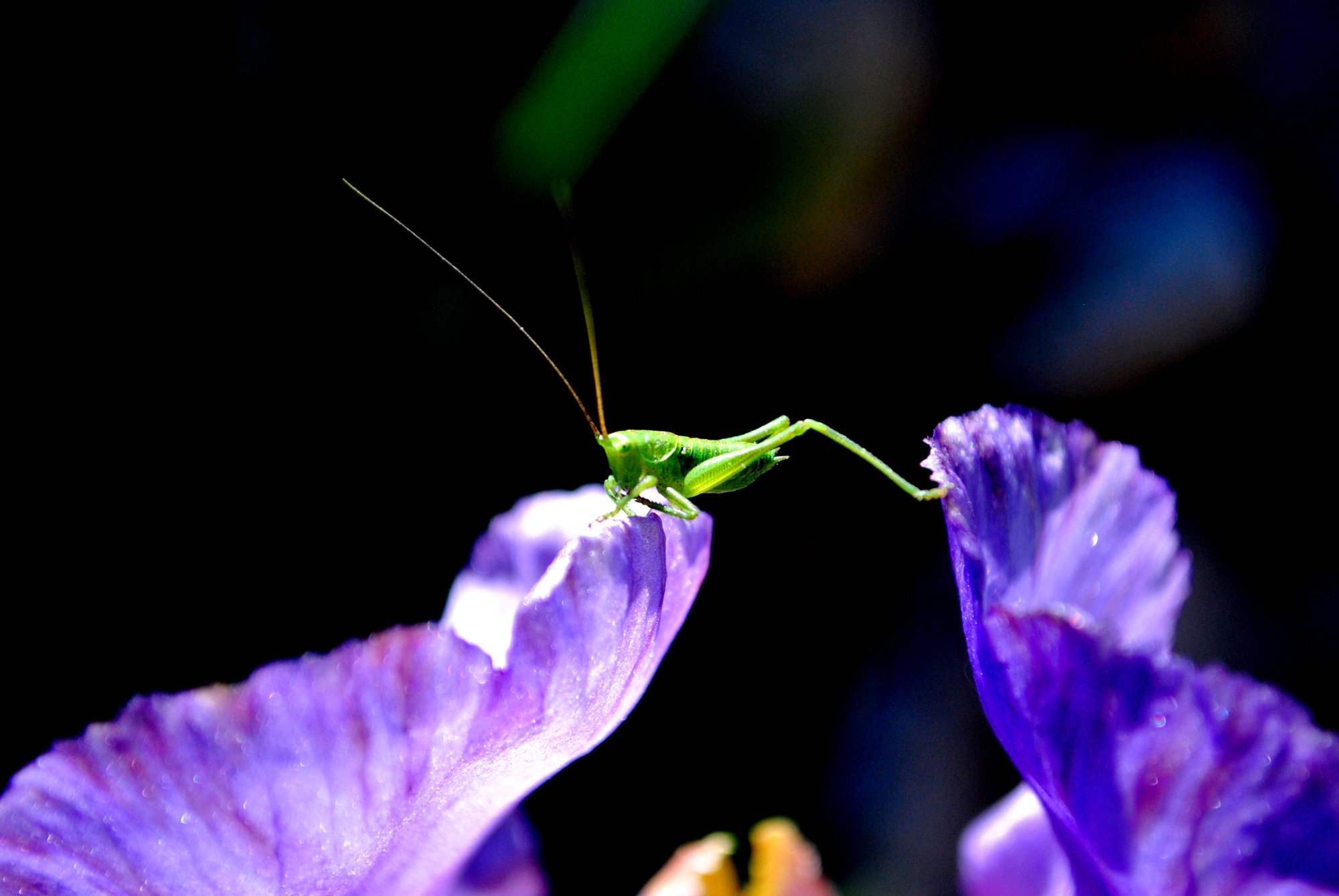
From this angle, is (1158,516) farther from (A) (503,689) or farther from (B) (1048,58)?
(B) (1048,58)

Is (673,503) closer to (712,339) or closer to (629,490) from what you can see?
(629,490)

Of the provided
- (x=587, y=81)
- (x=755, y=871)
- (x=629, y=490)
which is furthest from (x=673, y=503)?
(x=587, y=81)

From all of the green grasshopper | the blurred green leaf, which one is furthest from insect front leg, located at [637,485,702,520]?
the blurred green leaf

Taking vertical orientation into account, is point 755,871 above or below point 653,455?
below

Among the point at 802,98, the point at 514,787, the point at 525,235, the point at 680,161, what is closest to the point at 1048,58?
the point at 802,98

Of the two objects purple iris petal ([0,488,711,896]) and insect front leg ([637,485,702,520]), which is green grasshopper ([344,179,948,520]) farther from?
purple iris petal ([0,488,711,896])

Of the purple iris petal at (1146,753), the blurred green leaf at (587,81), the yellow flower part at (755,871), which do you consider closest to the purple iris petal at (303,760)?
the purple iris petal at (1146,753)

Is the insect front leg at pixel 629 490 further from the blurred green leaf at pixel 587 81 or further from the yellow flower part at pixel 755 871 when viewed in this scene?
the blurred green leaf at pixel 587 81
